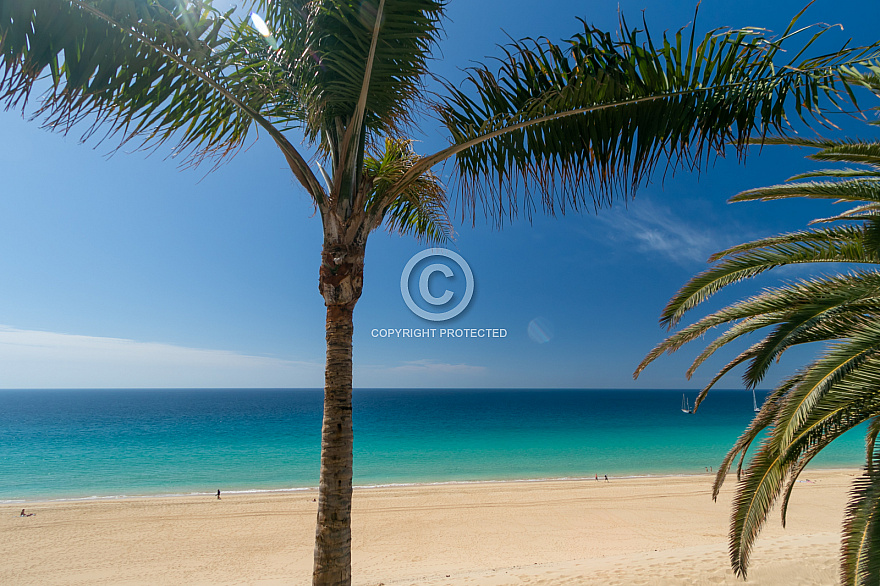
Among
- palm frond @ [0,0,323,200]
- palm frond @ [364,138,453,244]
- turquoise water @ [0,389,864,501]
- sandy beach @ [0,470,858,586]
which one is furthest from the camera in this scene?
turquoise water @ [0,389,864,501]

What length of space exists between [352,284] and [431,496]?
1791 centimetres

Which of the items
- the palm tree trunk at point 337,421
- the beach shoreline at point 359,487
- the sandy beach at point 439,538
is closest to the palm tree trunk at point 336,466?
the palm tree trunk at point 337,421

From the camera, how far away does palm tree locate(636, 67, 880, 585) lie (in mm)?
3521

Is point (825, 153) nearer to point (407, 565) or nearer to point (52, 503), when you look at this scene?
point (407, 565)

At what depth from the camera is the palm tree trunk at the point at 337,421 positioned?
138 inches

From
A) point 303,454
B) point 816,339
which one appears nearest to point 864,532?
point 816,339

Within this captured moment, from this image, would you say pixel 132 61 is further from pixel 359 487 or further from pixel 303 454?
pixel 303 454

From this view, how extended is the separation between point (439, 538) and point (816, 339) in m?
12.2

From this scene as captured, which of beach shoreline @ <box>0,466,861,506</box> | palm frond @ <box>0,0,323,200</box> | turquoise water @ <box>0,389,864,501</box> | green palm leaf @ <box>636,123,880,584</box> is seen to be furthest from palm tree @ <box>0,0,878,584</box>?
turquoise water @ <box>0,389,864,501</box>

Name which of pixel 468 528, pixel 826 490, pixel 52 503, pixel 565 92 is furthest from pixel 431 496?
pixel 565 92

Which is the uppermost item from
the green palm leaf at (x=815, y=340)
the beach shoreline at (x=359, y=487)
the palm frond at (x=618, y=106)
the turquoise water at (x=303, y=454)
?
the palm frond at (x=618, y=106)

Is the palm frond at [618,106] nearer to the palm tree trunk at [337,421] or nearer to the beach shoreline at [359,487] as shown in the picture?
the palm tree trunk at [337,421]

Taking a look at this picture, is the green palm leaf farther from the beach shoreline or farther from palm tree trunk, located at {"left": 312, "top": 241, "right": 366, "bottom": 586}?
the beach shoreline

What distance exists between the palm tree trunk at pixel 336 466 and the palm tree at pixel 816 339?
348 cm
